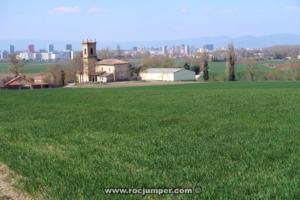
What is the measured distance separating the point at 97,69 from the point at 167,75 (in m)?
18.2

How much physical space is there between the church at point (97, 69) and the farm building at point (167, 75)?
5321 mm

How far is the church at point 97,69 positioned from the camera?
120688 millimetres

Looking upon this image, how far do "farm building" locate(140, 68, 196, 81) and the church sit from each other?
5.32 metres

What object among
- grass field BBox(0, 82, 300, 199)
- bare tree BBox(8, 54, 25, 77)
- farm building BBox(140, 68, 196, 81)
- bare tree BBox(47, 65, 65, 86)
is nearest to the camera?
grass field BBox(0, 82, 300, 199)

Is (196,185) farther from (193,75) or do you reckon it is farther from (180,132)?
(193,75)

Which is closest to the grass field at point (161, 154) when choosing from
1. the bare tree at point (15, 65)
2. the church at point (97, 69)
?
the bare tree at point (15, 65)

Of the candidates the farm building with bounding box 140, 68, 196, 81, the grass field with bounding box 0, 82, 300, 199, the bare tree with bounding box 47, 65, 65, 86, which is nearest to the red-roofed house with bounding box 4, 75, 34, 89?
the bare tree with bounding box 47, 65, 65, 86

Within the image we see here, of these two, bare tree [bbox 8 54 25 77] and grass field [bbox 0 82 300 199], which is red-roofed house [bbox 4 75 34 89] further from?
grass field [bbox 0 82 300 199]

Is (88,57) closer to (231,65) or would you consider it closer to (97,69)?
(97,69)

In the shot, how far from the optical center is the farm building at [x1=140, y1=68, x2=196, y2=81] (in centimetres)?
11944

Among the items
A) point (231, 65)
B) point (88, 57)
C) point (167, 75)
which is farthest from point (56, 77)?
point (231, 65)

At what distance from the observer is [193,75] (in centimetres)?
12238

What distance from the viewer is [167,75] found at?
121 meters

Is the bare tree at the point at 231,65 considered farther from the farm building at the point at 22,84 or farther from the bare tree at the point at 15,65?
the bare tree at the point at 15,65
